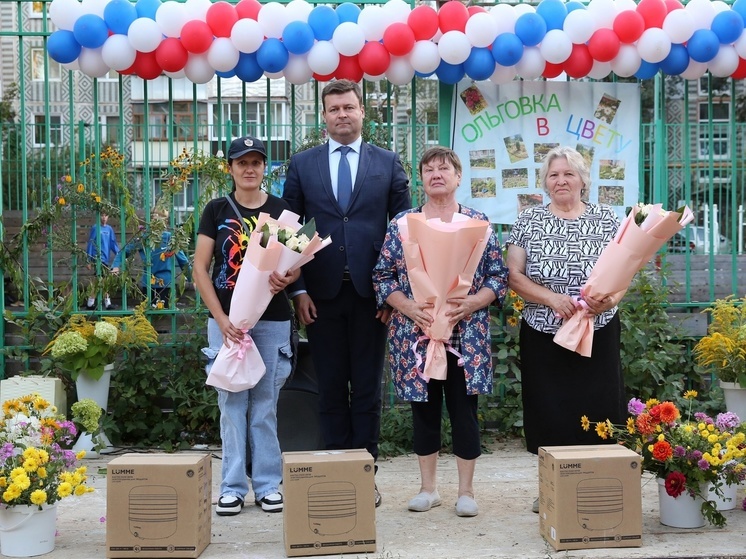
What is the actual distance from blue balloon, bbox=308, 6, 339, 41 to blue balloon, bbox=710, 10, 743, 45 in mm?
2199

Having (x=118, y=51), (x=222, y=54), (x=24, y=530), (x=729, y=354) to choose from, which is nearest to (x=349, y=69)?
(x=222, y=54)

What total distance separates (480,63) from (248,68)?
52.8 inches

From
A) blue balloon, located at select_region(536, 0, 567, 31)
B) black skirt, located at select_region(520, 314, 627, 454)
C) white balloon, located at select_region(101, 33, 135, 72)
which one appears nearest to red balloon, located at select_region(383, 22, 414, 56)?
blue balloon, located at select_region(536, 0, 567, 31)

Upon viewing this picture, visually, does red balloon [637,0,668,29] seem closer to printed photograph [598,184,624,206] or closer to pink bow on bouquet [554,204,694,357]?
printed photograph [598,184,624,206]

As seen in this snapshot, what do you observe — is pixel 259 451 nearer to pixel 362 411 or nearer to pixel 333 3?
pixel 362 411

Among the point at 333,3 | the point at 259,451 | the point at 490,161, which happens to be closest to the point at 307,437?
the point at 259,451

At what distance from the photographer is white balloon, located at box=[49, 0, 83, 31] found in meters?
4.96

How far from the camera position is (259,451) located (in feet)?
13.4

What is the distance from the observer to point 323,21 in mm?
5020

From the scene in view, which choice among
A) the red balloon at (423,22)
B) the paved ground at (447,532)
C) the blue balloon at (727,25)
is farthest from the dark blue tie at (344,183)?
the blue balloon at (727,25)

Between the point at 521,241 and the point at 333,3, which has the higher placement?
the point at 333,3

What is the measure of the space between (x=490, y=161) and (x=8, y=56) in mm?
29228

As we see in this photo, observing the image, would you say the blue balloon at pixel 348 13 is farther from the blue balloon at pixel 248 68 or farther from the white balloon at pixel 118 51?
the white balloon at pixel 118 51

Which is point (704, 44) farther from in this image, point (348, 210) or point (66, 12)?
point (66, 12)
